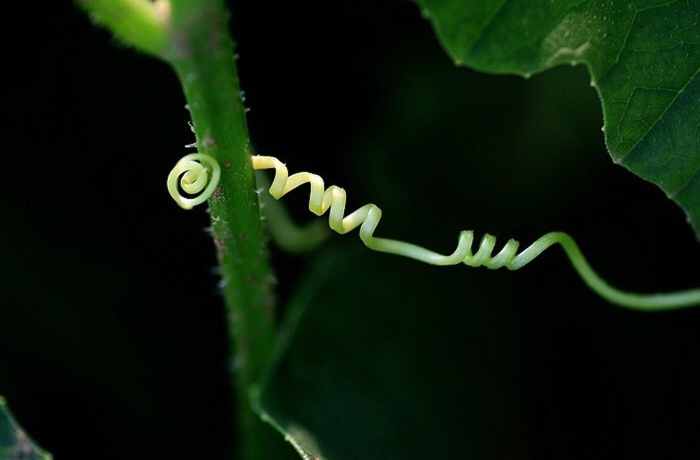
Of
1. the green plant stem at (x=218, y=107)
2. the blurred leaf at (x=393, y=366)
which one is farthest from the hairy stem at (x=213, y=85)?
the blurred leaf at (x=393, y=366)

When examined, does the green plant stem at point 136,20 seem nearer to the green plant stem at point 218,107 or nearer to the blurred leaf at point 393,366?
the green plant stem at point 218,107

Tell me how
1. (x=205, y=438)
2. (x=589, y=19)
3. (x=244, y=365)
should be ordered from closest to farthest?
1. (x=589, y=19)
2. (x=244, y=365)
3. (x=205, y=438)

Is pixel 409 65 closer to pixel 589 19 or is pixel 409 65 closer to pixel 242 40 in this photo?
pixel 242 40

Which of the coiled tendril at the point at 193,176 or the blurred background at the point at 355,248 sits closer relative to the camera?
the coiled tendril at the point at 193,176

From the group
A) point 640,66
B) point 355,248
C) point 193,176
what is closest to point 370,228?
point 193,176

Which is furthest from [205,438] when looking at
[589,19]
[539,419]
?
[589,19]

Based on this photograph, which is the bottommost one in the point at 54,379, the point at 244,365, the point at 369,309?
the point at 54,379

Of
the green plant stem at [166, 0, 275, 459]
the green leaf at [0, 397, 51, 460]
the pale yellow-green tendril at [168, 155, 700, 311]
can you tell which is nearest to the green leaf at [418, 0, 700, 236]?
the pale yellow-green tendril at [168, 155, 700, 311]
